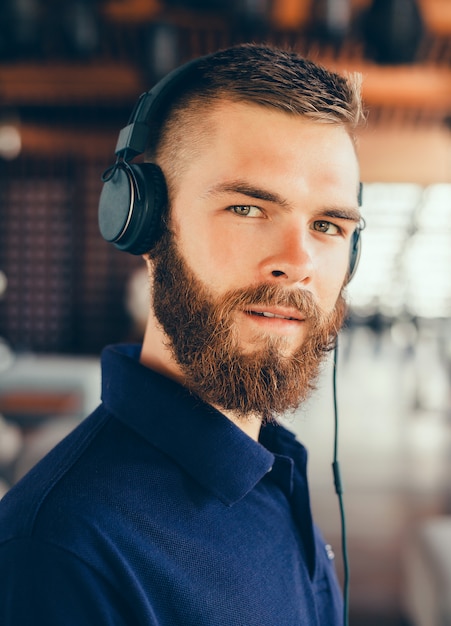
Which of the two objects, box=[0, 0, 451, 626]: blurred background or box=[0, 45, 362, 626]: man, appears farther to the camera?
box=[0, 0, 451, 626]: blurred background

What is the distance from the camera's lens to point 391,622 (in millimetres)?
2031

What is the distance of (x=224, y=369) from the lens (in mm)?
682

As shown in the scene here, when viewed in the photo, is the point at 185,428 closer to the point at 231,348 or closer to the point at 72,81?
the point at 231,348

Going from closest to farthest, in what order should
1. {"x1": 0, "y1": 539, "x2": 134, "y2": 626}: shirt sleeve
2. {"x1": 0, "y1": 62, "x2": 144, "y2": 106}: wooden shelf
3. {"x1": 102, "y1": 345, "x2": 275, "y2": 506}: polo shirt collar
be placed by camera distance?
{"x1": 0, "y1": 539, "x2": 134, "y2": 626}: shirt sleeve, {"x1": 102, "y1": 345, "x2": 275, "y2": 506}: polo shirt collar, {"x1": 0, "y1": 62, "x2": 144, "y2": 106}: wooden shelf

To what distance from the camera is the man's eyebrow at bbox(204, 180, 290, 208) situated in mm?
677

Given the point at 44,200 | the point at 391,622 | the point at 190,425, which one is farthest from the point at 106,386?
the point at 44,200

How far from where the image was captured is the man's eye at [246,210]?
0.69 meters

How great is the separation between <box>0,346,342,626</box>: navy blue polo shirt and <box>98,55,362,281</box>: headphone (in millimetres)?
144

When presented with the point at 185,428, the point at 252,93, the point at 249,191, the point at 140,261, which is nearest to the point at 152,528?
the point at 185,428

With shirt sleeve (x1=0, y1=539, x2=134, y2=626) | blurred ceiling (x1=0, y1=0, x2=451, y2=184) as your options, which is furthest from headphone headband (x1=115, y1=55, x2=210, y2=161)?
blurred ceiling (x1=0, y1=0, x2=451, y2=184)

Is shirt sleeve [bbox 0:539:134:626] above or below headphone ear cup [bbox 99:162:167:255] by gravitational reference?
below

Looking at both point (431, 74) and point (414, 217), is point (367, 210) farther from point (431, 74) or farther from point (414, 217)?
point (431, 74)

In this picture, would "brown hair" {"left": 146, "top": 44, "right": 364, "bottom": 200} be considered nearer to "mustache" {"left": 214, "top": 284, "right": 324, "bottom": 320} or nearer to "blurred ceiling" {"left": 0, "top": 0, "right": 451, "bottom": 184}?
"mustache" {"left": 214, "top": 284, "right": 324, "bottom": 320}

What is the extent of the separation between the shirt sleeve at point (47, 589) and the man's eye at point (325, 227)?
1.48ft
